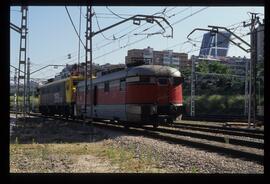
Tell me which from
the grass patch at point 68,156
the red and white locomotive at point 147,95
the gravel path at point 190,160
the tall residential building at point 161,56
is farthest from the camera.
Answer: the tall residential building at point 161,56

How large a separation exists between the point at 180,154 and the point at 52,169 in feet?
13.8

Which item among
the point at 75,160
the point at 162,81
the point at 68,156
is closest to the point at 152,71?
the point at 162,81

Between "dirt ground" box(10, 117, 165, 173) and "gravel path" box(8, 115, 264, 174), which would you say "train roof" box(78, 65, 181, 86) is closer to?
"dirt ground" box(10, 117, 165, 173)

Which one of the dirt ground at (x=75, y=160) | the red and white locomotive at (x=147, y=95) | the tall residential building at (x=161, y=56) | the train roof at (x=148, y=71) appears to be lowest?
the dirt ground at (x=75, y=160)

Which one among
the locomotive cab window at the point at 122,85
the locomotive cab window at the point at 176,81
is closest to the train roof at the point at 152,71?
the locomotive cab window at the point at 176,81

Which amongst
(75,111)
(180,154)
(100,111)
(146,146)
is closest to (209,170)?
(180,154)

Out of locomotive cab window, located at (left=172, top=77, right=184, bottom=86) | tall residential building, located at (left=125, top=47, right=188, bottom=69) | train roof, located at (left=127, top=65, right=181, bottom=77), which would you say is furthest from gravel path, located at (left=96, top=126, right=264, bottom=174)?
tall residential building, located at (left=125, top=47, right=188, bottom=69)

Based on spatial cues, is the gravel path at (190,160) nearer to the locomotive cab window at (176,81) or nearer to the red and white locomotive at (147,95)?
the red and white locomotive at (147,95)

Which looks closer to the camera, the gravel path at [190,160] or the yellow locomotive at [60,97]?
the gravel path at [190,160]

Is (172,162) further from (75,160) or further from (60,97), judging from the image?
(60,97)

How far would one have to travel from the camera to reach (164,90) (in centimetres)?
2406

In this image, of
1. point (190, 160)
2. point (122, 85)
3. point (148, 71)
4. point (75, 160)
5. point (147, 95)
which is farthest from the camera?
point (122, 85)

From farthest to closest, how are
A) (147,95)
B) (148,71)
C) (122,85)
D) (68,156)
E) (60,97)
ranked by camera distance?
(60,97) < (122,85) < (148,71) < (147,95) < (68,156)

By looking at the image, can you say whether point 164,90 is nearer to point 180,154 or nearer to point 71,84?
point 180,154
